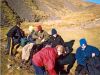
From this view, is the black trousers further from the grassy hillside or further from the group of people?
the grassy hillside

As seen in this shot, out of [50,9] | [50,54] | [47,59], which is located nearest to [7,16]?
[50,9]

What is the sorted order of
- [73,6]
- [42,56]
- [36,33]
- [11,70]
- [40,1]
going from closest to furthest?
[42,56] < [11,70] < [36,33] < [40,1] < [73,6]

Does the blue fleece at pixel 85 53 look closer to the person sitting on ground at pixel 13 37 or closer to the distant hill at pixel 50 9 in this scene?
the person sitting on ground at pixel 13 37

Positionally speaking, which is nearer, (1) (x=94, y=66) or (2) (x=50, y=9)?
(1) (x=94, y=66)

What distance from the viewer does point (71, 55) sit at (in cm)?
1570

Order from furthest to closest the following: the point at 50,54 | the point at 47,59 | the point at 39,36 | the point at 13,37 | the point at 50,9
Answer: the point at 50,9 → the point at 13,37 → the point at 39,36 → the point at 50,54 → the point at 47,59

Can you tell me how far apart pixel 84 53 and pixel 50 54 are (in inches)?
107

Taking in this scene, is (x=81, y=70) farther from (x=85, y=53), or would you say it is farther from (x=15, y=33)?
(x=15, y=33)

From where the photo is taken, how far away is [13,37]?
17.5 m

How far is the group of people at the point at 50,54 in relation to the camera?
11.2 meters

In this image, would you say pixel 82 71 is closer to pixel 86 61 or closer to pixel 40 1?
pixel 86 61

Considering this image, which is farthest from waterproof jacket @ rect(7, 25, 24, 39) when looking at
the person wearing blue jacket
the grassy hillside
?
the grassy hillside

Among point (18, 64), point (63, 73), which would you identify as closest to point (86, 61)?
point (63, 73)

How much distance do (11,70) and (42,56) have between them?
15.2ft
